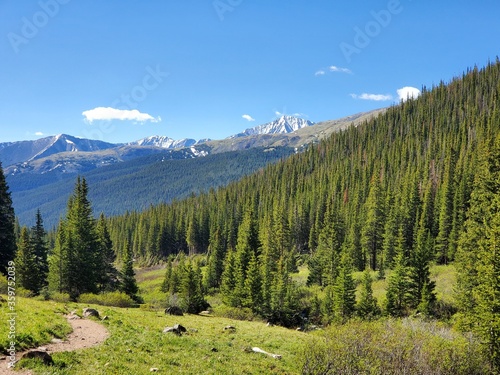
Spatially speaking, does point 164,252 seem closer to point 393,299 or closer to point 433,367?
point 393,299

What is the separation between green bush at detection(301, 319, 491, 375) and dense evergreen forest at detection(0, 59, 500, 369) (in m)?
8.95

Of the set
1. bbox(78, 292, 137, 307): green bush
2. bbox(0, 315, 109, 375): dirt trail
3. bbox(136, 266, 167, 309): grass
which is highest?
bbox(0, 315, 109, 375): dirt trail

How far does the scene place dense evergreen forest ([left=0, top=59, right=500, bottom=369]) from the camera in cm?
4281

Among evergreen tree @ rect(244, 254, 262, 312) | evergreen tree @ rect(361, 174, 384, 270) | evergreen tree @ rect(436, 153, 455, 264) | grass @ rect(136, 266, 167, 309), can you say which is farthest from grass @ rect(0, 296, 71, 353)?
Answer: evergreen tree @ rect(436, 153, 455, 264)

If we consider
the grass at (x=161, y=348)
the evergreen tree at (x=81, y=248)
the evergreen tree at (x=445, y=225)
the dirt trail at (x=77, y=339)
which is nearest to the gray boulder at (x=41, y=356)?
Answer: the grass at (x=161, y=348)

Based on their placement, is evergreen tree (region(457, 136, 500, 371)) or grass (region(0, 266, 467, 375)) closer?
grass (region(0, 266, 467, 375))

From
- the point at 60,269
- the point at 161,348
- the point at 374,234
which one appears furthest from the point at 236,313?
the point at 374,234

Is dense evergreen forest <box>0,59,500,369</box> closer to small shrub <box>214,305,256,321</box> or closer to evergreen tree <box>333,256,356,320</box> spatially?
evergreen tree <box>333,256,356,320</box>

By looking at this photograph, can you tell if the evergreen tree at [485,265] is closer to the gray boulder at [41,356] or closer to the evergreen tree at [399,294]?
the evergreen tree at [399,294]

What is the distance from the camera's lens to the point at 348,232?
9844 centimetres

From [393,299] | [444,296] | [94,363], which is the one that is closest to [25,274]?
[94,363]

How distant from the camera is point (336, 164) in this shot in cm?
17275

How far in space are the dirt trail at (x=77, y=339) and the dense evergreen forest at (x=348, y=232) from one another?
25.4 m

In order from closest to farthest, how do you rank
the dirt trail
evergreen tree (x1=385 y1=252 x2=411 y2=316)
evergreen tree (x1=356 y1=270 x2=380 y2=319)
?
the dirt trail < evergreen tree (x1=356 y1=270 x2=380 y2=319) < evergreen tree (x1=385 y1=252 x2=411 y2=316)
